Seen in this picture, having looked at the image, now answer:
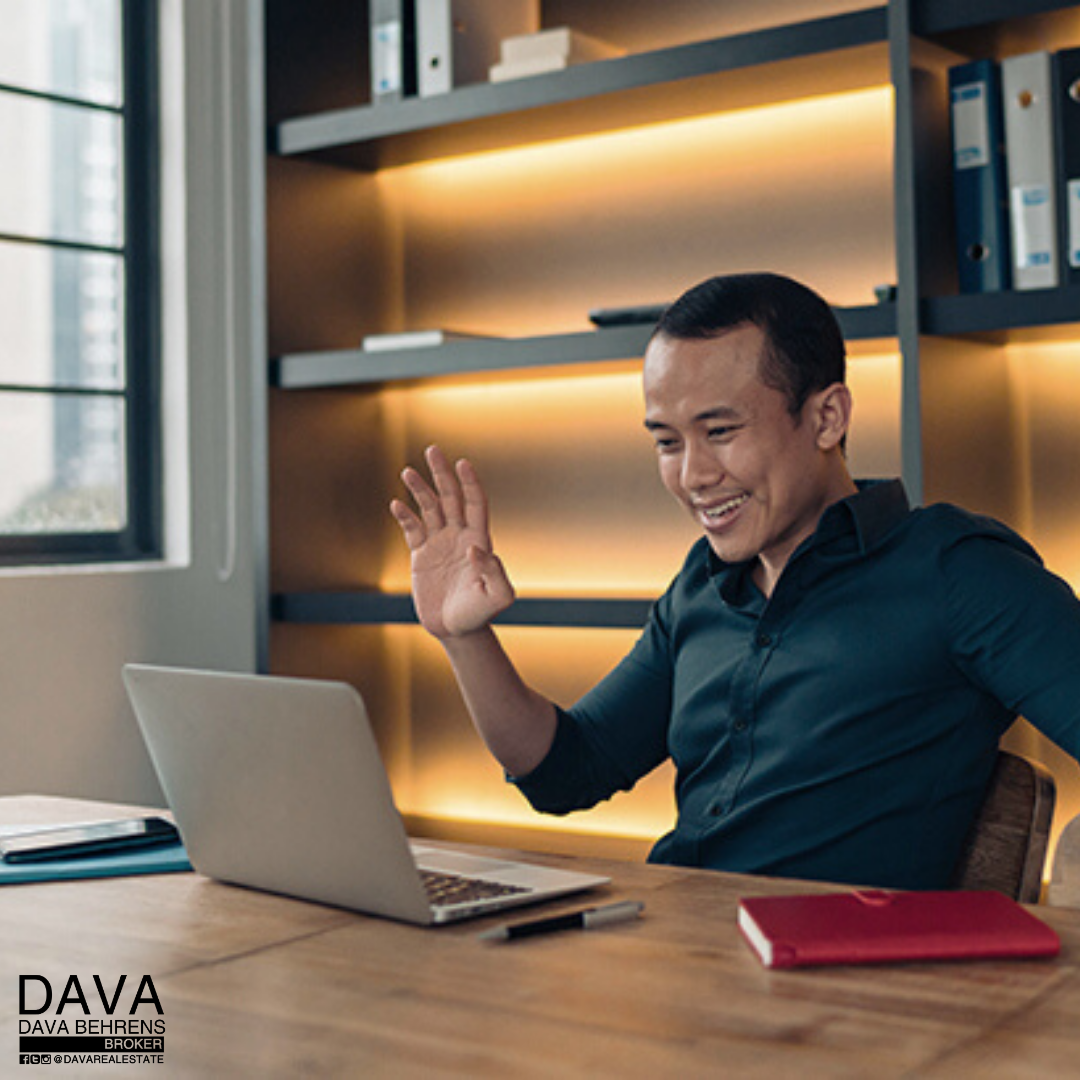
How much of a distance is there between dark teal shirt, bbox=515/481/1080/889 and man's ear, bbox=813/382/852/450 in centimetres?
7

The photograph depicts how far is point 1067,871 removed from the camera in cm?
125

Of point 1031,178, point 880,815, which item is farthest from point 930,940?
point 1031,178

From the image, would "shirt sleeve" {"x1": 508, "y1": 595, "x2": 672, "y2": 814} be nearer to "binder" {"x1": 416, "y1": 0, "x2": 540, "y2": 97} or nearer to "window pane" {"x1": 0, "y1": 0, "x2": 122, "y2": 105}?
"binder" {"x1": 416, "y1": 0, "x2": 540, "y2": 97}

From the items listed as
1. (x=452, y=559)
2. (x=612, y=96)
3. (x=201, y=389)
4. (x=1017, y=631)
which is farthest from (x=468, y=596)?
(x=201, y=389)

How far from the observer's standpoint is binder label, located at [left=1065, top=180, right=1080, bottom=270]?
2.19 metres

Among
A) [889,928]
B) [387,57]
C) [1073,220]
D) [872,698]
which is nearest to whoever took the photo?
[889,928]

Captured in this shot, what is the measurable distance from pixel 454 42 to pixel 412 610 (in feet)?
3.45

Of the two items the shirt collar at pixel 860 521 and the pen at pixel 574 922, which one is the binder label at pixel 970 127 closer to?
the shirt collar at pixel 860 521

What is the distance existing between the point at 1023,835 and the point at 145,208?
2.46 meters

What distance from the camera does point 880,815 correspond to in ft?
5.00

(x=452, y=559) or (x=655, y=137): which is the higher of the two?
(x=655, y=137)

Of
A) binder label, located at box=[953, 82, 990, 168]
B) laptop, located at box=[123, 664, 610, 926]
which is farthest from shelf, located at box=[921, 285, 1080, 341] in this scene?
laptop, located at box=[123, 664, 610, 926]

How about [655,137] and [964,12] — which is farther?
[655,137]

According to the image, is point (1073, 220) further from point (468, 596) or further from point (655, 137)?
point (468, 596)
